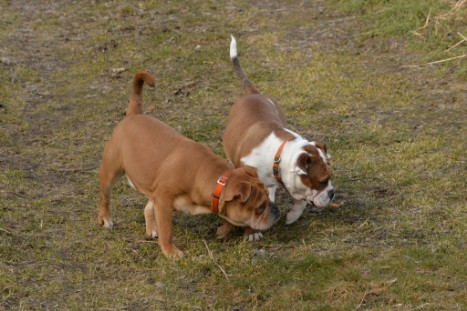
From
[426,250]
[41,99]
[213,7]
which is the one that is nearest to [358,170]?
[426,250]

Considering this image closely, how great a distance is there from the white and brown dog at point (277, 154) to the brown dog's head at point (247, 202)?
1.46ft

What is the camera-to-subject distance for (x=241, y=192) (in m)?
6.41

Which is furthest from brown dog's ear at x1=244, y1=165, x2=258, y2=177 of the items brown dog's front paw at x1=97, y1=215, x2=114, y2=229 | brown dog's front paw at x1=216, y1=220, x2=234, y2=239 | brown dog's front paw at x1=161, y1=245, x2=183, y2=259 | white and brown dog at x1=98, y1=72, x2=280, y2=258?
brown dog's front paw at x1=97, y1=215, x2=114, y2=229

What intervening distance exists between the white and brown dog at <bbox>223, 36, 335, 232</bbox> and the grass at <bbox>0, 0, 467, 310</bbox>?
26cm

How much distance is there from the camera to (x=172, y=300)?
591 centimetres

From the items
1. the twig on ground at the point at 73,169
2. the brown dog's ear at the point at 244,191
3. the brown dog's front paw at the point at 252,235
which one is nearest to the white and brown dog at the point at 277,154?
the brown dog's front paw at the point at 252,235

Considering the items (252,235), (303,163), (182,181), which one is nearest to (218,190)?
(182,181)

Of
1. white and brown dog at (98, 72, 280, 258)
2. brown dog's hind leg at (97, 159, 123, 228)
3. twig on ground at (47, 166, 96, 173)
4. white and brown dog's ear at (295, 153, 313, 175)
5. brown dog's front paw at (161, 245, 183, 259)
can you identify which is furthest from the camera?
twig on ground at (47, 166, 96, 173)

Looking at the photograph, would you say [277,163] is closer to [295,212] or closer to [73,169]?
[295,212]

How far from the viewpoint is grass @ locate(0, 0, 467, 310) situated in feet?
19.7

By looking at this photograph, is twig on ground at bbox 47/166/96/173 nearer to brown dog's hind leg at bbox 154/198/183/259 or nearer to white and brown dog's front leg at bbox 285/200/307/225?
brown dog's hind leg at bbox 154/198/183/259

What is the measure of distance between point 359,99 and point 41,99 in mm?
3783

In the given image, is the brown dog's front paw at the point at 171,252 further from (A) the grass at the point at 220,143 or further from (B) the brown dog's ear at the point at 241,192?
(B) the brown dog's ear at the point at 241,192

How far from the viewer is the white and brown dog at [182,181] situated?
6508 mm
